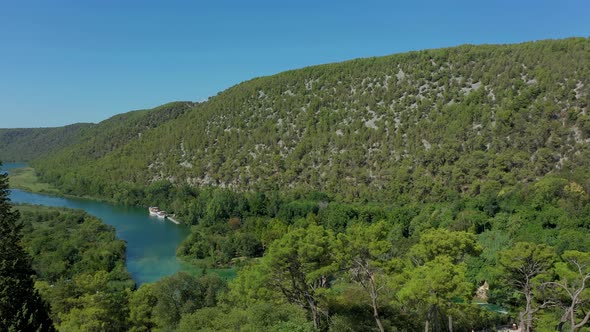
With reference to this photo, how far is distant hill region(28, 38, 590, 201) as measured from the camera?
210 ft

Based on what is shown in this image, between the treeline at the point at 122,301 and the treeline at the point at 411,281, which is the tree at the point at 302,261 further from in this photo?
the treeline at the point at 122,301

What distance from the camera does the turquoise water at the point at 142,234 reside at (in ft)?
154

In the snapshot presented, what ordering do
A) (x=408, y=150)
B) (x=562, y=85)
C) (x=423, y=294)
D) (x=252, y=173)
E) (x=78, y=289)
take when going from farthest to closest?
(x=252, y=173)
(x=408, y=150)
(x=562, y=85)
(x=78, y=289)
(x=423, y=294)

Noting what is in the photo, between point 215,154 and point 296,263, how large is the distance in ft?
287

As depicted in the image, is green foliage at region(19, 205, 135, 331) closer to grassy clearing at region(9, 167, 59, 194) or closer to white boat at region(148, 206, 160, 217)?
white boat at region(148, 206, 160, 217)

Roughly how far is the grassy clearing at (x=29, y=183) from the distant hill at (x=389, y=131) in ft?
13.1

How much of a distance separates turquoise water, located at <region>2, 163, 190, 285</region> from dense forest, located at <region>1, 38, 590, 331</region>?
3510 mm

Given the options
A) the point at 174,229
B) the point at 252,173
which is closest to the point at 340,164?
the point at 252,173

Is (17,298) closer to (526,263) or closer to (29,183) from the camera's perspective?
(526,263)

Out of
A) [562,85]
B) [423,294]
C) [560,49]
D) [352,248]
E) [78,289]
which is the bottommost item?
[78,289]

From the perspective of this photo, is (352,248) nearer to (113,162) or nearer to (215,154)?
(215,154)

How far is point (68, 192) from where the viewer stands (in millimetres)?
109938

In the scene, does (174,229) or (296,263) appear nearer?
(296,263)

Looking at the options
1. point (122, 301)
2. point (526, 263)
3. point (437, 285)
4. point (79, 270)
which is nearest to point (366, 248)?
point (437, 285)
